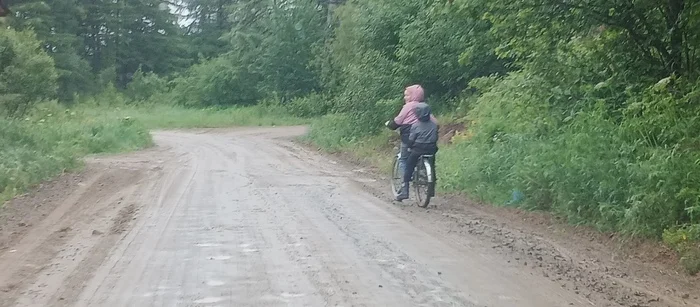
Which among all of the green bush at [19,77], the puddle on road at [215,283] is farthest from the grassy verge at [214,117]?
the puddle on road at [215,283]

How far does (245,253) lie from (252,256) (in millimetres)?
176

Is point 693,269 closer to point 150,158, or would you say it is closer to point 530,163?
point 530,163

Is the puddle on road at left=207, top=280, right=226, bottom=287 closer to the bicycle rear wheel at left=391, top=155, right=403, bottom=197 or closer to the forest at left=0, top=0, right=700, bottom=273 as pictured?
the forest at left=0, top=0, right=700, bottom=273

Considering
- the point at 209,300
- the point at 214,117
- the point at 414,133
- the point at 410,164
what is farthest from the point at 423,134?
the point at 214,117

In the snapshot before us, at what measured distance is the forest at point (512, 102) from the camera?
10.1 meters

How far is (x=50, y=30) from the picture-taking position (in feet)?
194

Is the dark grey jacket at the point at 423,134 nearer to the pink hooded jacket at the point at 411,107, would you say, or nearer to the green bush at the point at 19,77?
the pink hooded jacket at the point at 411,107

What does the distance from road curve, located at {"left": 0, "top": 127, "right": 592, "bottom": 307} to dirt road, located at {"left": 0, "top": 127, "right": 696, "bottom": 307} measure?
2 cm

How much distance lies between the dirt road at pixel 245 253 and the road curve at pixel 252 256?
0.06 feet

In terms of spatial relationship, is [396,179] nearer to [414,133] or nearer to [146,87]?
[414,133]

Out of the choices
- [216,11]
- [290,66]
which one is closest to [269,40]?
[290,66]

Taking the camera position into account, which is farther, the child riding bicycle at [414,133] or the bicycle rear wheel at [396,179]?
the bicycle rear wheel at [396,179]

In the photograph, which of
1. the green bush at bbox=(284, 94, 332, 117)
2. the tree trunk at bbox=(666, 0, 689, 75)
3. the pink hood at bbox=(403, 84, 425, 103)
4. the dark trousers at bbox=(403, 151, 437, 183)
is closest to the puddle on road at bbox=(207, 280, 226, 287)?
the dark trousers at bbox=(403, 151, 437, 183)

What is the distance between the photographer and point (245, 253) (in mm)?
8828
